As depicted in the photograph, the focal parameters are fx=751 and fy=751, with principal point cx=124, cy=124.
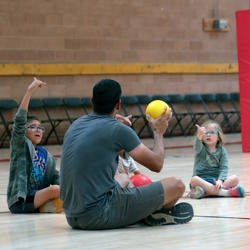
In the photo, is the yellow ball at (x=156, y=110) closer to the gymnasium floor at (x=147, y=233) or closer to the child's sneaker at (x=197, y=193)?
the gymnasium floor at (x=147, y=233)

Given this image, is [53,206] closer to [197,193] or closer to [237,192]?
Answer: [197,193]

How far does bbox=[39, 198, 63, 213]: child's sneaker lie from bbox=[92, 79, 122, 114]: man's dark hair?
5.32ft

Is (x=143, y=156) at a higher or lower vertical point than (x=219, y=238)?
higher

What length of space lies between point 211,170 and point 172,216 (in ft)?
7.46

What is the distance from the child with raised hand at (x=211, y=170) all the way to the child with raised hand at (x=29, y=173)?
168 centimetres

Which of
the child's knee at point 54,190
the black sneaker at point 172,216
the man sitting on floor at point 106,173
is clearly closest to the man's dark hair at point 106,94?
the man sitting on floor at point 106,173

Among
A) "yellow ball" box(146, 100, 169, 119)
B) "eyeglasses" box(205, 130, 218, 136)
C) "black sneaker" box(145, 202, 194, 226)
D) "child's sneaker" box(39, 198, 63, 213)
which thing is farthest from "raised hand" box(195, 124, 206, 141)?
"black sneaker" box(145, 202, 194, 226)

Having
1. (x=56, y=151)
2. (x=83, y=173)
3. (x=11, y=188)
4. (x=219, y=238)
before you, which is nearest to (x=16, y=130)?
(x=11, y=188)

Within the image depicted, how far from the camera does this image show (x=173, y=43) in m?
20.8

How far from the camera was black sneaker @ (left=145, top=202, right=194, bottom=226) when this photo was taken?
630cm

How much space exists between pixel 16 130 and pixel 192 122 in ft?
46.5

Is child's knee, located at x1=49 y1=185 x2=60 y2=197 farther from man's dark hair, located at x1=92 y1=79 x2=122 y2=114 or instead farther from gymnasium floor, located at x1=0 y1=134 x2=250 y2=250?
man's dark hair, located at x1=92 y1=79 x2=122 y2=114

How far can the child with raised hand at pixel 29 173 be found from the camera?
23.6ft

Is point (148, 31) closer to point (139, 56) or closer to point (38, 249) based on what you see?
point (139, 56)
